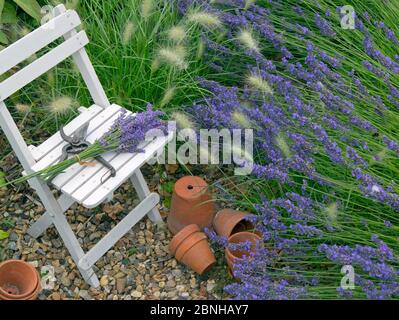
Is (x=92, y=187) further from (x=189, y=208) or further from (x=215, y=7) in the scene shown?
(x=215, y=7)

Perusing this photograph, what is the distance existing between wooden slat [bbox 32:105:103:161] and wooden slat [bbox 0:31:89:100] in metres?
0.26

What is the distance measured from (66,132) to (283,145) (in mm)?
924

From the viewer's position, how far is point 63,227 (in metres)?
2.80

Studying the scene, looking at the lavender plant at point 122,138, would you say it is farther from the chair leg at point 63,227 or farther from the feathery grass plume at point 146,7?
the feathery grass plume at point 146,7

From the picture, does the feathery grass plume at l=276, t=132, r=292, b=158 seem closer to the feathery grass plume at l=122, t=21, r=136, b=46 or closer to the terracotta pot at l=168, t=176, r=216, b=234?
the terracotta pot at l=168, t=176, r=216, b=234

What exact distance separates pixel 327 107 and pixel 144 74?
0.94m

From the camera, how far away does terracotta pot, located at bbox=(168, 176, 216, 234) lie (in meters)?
3.00

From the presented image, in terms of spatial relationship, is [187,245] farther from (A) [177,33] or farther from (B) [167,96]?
(A) [177,33]

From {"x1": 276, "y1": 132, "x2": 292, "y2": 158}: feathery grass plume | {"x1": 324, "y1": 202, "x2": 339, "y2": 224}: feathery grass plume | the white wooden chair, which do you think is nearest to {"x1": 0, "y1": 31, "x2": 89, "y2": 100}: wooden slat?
the white wooden chair

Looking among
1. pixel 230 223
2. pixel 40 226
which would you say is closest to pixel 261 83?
pixel 230 223

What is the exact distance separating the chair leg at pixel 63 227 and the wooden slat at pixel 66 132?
13 cm

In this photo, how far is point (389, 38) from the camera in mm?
2998

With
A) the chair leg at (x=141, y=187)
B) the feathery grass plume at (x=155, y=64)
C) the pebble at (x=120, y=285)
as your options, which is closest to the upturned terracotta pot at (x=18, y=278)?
the pebble at (x=120, y=285)
